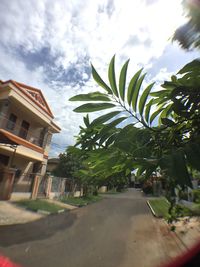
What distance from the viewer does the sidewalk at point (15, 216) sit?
8.36 meters

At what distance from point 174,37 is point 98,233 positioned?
7789 mm

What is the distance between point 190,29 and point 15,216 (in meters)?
10.00

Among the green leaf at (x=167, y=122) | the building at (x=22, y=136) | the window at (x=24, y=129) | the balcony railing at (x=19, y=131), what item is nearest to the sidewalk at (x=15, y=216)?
the building at (x=22, y=136)

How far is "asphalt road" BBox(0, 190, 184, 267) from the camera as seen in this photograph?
16.0 ft

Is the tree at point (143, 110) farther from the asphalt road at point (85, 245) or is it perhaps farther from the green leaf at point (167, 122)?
the asphalt road at point (85, 245)

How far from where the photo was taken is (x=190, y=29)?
44.0 inches

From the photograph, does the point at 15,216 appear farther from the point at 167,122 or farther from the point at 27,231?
the point at 167,122

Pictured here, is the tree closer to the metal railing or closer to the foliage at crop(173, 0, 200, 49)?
the foliage at crop(173, 0, 200, 49)

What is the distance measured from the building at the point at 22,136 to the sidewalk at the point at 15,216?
7.69 feet

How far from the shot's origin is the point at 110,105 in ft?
3.07

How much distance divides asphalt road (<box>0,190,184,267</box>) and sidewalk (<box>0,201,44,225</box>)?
0.56 m

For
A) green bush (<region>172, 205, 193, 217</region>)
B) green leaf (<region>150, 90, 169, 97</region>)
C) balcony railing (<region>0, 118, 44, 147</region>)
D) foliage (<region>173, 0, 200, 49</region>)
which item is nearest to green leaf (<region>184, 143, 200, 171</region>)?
green leaf (<region>150, 90, 169, 97</region>)

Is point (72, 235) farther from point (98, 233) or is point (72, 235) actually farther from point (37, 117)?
point (37, 117)

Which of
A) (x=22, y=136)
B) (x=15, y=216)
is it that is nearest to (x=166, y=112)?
(x=15, y=216)
